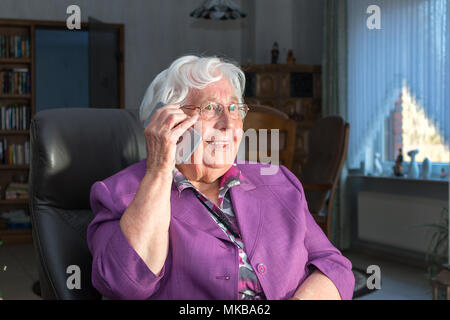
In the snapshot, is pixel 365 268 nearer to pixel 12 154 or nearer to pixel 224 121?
pixel 224 121

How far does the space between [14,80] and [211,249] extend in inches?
191

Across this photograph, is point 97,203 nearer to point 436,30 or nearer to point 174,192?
point 174,192

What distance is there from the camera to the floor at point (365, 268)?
3.29 meters

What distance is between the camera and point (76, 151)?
1.48 meters

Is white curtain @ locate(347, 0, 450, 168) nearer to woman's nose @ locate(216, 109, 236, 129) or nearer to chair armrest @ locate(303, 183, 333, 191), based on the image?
chair armrest @ locate(303, 183, 333, 191)

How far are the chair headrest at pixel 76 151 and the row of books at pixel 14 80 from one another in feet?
14.0

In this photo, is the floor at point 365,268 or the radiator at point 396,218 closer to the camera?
the floor at point 365,268

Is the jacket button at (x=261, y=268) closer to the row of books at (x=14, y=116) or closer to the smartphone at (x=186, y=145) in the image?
the smartphone at (x=186, y=145)

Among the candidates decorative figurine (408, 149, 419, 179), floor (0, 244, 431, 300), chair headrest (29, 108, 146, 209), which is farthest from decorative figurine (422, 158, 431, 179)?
chair headrest (29, 108, 146, 209)

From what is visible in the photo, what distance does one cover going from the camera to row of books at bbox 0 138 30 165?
540 centimetres

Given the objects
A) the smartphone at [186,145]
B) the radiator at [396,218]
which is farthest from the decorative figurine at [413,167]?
the smartphone at [186,145]

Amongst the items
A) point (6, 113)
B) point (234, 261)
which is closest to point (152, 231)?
point (234, 261)

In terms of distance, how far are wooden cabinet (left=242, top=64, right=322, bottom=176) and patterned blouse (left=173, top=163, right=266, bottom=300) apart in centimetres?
374

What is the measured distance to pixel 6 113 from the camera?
5395mm
